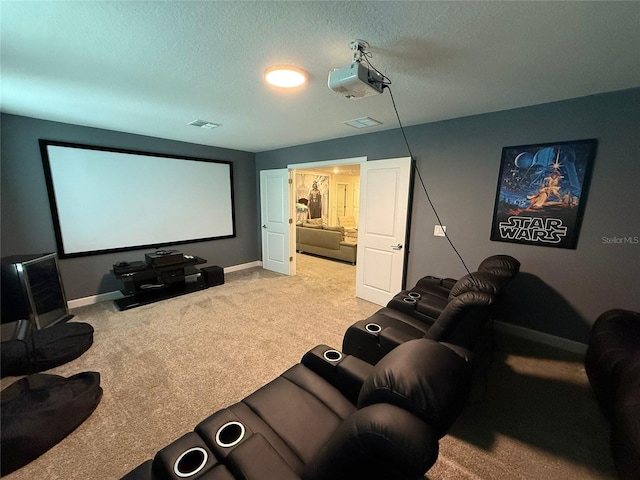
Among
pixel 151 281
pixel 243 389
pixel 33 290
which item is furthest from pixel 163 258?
pixel 243 389

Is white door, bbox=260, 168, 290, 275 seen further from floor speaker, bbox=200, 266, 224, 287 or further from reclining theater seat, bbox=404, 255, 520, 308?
reclining theater seat, bbox=404, 255, 520, 308

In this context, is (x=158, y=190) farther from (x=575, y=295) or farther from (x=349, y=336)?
(x=575, y=295)

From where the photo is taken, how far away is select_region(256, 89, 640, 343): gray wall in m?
2.16

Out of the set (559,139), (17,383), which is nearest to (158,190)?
(17,383)

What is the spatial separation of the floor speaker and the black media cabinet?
0.27 ft

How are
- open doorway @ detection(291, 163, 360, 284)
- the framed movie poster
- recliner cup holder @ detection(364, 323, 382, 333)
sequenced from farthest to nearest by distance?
1. open doorway @ detection(291, 163, 360, 284)
2. the framed movie poster
3. recliner cup holder @ detection(364, 323, 382, 333)

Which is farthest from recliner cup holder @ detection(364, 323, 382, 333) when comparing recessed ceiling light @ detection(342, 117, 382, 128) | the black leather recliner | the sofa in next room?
the sofa in next room

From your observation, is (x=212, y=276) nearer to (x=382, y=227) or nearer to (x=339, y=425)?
(x=382, y=227)

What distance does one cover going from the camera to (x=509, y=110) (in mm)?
2562

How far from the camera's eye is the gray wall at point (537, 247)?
2160 millimetres

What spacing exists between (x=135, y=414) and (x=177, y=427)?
36cm

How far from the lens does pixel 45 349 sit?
2.27 m

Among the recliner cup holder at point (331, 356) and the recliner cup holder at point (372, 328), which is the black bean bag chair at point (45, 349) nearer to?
the recliner cup holder at point (331, 356)

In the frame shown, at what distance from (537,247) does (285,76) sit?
2.90m
